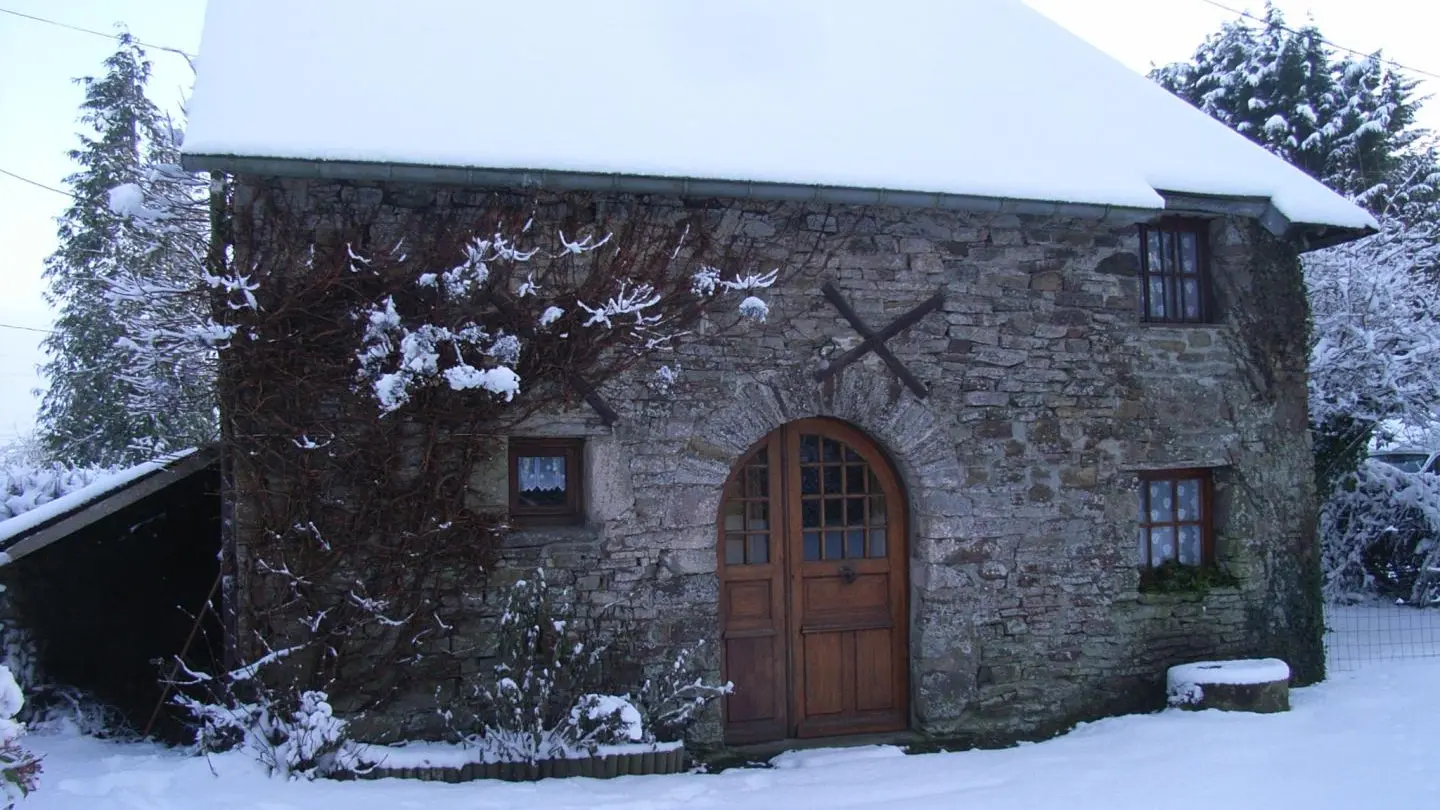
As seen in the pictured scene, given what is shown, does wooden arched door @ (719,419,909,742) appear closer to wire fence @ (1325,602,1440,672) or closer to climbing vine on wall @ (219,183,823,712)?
climbing vine on wall @ (219,183,823,712)

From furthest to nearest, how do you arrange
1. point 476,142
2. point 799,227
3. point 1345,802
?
point 799,227 < point 476,142 < point 1345,802

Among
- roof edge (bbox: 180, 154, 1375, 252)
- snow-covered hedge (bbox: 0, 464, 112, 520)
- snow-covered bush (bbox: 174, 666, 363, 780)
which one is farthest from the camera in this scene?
snow-covered hedge (bbox: 0, 464, 112, 520)

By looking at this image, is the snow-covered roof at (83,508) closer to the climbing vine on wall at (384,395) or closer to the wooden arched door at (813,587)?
the climbing vine on wall at (384,395)

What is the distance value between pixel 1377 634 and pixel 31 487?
1185cm

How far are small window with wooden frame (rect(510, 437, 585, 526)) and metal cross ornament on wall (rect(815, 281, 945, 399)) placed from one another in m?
1.61

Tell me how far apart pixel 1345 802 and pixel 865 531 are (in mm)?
2983

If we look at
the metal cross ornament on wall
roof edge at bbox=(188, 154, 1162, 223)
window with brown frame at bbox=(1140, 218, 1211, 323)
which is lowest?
the metal cross ornament on wall

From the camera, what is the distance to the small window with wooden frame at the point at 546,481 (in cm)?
631

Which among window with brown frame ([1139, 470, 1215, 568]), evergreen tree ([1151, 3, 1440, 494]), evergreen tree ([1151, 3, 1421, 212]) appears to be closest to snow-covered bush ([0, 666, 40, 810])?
window with brown frame ([1139, 470, 1215, 568])

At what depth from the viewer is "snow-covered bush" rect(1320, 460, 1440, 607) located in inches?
434

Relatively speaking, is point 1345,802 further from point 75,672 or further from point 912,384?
point 75,672

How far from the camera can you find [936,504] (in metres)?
6.87

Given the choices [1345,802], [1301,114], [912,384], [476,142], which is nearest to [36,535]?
[476,142]

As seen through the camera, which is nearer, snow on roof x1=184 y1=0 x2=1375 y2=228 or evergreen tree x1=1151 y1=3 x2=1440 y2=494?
snow on roof x1=184 y1=0 x2=1375 y2=228
